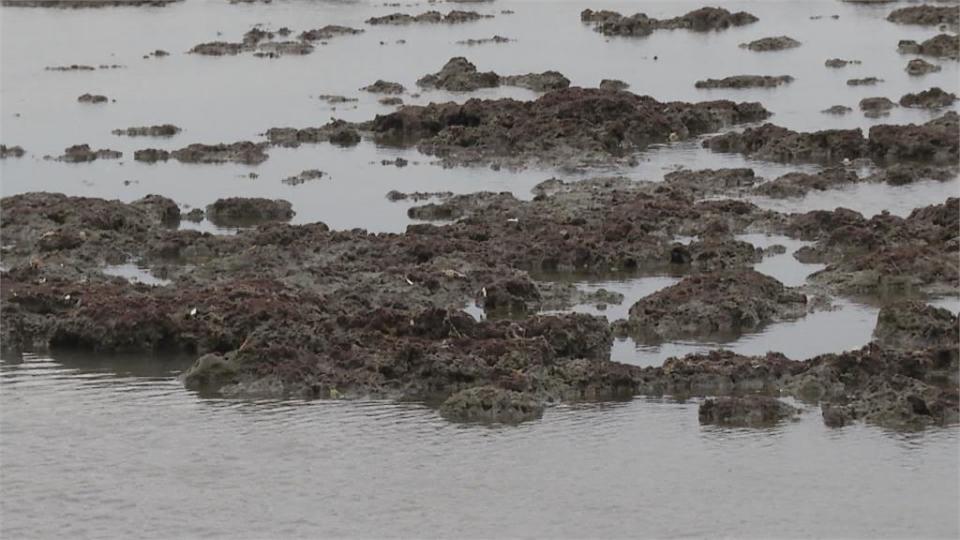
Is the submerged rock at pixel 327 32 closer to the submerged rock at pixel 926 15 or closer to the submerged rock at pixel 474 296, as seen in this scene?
the submerged rock at pixel 926 15

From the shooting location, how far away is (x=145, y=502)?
701 inches

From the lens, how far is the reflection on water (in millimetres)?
16875

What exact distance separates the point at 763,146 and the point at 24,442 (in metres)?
19.5

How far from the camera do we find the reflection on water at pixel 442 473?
16875 mm

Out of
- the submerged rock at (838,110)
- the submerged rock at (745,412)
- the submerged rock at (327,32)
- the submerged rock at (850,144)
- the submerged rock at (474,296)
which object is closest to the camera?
the submerged rock at (745,412)

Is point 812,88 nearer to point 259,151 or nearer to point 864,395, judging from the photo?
point 259,151

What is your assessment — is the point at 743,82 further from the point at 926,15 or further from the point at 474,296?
the point at 474,296

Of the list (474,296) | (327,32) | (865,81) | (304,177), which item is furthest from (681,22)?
(474,296)

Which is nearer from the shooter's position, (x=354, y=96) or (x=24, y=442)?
(x=24, y=442)

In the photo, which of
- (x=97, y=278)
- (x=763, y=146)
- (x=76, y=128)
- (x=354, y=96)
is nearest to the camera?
(x=97, y=278)

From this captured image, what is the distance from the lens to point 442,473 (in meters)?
18.2

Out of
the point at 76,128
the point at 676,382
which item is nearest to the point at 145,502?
the point at 676,382

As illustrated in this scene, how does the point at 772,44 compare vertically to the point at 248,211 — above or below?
above

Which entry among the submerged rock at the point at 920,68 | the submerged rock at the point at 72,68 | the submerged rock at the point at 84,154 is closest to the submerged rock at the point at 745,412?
the submerged rock at the point at 84,154
